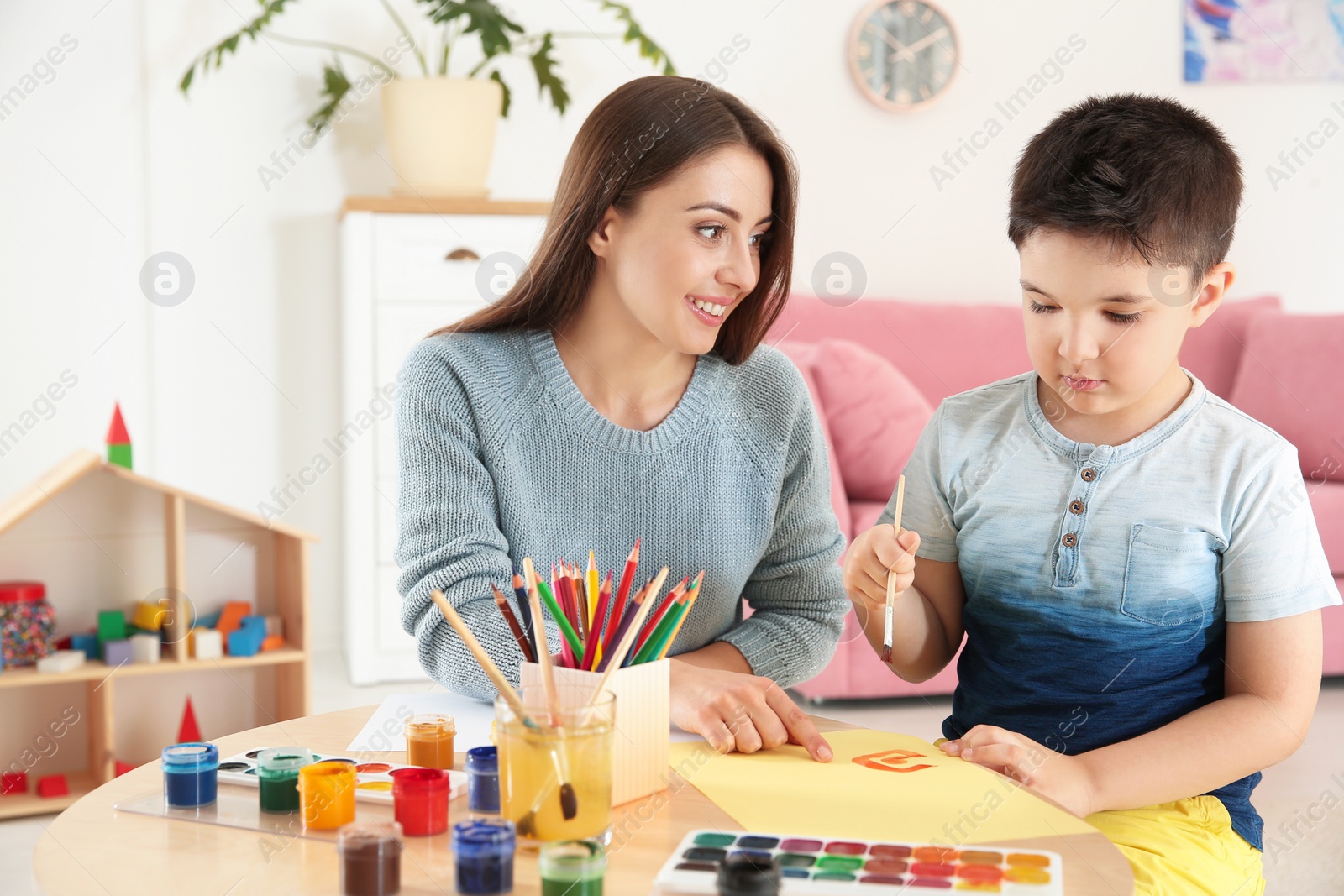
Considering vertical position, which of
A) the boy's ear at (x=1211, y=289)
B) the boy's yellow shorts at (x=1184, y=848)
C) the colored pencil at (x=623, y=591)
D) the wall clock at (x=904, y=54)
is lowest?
the boy's yellow shorts at (x=1184, y=848)

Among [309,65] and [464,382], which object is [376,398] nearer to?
[309,65]

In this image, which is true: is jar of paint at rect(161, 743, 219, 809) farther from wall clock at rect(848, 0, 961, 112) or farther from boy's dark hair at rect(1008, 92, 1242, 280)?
wall clock at rect(848, 0, 961, 112)

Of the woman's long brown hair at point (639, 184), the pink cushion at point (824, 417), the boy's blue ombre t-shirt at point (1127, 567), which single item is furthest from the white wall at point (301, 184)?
the boy's blue ombre t-shirt at point (1127, 567)

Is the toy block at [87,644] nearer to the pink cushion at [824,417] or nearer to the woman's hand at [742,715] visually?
the pink cushion at [824,417]

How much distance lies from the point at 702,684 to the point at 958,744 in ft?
0.64

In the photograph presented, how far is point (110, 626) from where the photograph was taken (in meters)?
2.03

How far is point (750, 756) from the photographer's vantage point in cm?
85

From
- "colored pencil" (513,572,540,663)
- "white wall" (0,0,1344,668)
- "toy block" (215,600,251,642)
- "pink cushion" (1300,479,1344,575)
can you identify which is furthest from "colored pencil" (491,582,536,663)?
"white wall" (0,0,1344,668)

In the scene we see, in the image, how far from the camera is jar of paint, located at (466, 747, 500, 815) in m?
0.73

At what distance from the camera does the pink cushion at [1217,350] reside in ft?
9.93

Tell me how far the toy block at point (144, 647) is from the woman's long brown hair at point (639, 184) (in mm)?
1114

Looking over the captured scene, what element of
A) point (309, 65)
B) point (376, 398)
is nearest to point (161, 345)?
point (376, 398)

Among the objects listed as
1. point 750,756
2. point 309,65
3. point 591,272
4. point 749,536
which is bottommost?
point 750,756

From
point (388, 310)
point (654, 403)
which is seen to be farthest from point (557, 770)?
point (388, 310)
